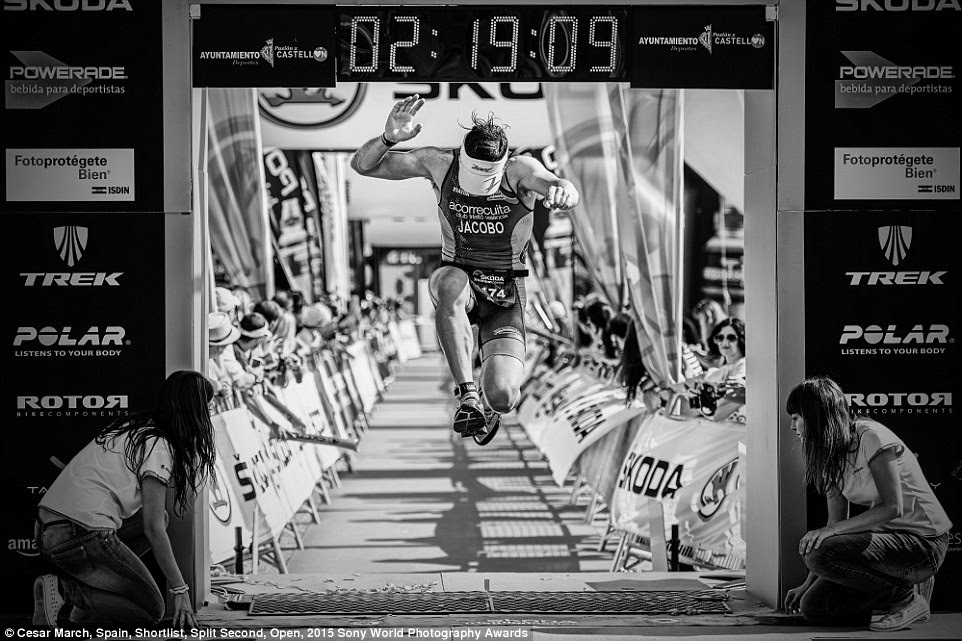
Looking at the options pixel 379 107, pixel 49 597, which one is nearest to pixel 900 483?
pixel 49 597

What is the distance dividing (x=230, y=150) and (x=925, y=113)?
681 cm

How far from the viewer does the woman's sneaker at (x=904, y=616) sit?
18.5 feet

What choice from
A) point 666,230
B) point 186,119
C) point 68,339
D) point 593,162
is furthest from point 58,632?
point 593,162

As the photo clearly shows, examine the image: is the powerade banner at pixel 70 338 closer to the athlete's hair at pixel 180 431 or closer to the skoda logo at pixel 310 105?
the athlete's hair at pixel 180 431

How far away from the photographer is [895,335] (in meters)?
6.13

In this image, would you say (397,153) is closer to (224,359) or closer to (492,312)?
(492,312)

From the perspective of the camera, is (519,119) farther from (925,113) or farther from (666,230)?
(925,113)

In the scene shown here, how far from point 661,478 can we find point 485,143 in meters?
3.41

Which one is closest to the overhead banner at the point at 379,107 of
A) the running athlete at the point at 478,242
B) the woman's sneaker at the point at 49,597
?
the running athlete at the point at 478,242

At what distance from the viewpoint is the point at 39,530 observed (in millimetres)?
5375

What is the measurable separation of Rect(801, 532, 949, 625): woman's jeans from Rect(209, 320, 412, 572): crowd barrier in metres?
3.04

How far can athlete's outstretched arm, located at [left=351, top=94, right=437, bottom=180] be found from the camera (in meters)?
5.23

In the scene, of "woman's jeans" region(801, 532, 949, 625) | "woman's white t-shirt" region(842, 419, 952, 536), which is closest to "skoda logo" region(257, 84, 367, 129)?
"woman's white t-shirt" region(842, 419, 952, 536)

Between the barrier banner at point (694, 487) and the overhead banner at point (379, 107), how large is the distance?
3.91m
